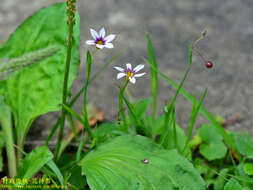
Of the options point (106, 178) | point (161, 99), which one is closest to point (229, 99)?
point (161, 99)

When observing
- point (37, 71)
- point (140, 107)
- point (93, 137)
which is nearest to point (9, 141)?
point (37, 71)

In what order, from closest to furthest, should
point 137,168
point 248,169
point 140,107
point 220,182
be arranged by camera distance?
point 137,168
point 248,169
point 220,182
point 140,107

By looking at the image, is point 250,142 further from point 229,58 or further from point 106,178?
point 229,58

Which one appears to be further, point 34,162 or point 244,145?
point 244,145

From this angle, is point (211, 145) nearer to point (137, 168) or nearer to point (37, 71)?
point (137, 168)

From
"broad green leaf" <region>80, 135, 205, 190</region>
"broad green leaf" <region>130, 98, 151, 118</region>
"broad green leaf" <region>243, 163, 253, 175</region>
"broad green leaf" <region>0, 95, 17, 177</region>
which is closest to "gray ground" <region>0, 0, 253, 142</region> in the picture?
"broad green leaf" <region>0, 95, 17, 177</region>

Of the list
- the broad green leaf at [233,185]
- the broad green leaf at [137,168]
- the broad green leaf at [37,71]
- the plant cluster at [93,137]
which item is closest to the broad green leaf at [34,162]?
the plant cluster at [93,137]
